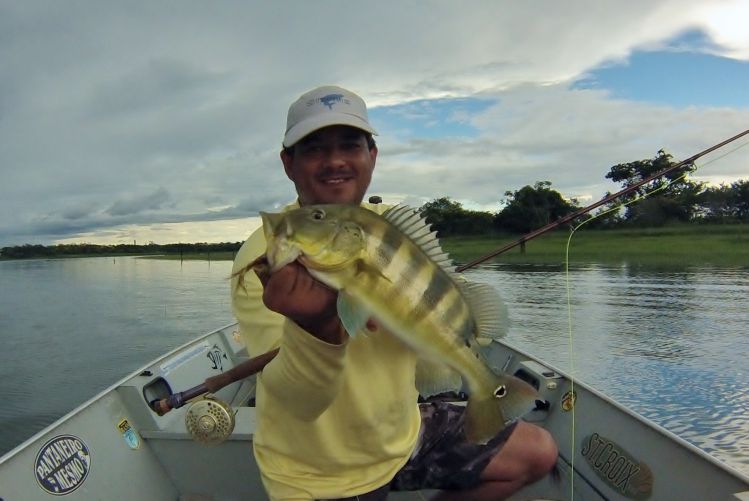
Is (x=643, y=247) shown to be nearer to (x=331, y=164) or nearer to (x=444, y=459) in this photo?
(x=444, y=459)

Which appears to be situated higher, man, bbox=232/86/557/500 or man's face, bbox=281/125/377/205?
man's face, bbox=281/125/377/205

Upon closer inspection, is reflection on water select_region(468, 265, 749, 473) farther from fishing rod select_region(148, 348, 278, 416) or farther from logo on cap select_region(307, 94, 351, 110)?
logo on cap select_region(307, 94, 351, 110)

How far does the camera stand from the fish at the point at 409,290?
157cm

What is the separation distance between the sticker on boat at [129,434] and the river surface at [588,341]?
2.70 meters

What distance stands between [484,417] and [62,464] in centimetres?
254

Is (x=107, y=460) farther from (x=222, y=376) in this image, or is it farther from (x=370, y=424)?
(x=370, y=424)

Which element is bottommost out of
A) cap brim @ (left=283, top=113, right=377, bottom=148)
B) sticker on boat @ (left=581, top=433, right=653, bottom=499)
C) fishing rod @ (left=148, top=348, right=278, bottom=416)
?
sticker on boat @ (left=581, top=433, right=653, bottom=499)

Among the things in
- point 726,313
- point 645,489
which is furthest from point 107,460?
point 726,313

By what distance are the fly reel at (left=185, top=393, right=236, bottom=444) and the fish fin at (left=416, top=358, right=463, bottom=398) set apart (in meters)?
1.62

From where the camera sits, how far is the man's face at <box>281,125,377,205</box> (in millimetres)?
2590

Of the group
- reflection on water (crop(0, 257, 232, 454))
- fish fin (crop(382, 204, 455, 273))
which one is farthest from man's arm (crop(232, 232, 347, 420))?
reflection on water (crop(0, 257, 232, 454))

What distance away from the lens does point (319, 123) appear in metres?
2.46

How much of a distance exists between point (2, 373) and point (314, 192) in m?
13.0

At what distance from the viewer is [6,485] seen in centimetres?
281
